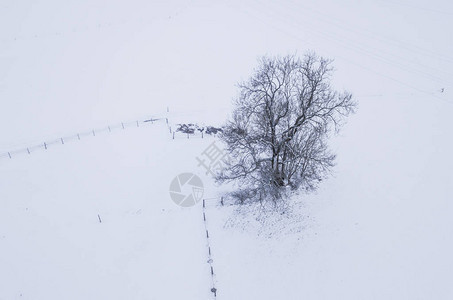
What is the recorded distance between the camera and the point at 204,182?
990 inches

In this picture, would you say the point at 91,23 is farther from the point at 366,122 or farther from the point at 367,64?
the point at 366,122

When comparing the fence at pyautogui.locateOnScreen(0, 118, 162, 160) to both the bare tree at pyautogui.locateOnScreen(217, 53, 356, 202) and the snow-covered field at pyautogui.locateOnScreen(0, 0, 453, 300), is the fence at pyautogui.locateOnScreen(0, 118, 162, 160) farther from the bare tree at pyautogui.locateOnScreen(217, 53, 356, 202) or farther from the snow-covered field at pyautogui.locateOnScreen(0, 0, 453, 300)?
the bare tree at pyautogui.locateOnScreen(217, 53, 356, 202)

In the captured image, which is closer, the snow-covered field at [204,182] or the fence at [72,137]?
the snow-covered field at [204,182]

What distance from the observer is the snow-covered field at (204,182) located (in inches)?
731

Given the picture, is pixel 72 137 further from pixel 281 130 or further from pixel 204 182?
pixel 281 130

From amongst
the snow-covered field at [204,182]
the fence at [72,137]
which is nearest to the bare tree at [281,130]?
the snow-covered field at [204,182]

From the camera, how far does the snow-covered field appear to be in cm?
1856

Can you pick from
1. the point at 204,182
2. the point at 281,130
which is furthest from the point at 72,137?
the point at 281,130

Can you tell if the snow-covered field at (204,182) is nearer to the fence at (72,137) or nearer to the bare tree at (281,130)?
the fence at (72,137)

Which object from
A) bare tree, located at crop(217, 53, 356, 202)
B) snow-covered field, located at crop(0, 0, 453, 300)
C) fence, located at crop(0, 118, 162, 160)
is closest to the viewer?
snow-covered field, located at crop(0, 0, 453, 300)

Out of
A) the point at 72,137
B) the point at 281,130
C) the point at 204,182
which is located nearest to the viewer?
the point at 281,130

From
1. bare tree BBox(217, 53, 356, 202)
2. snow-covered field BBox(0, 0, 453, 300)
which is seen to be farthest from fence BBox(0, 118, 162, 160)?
bare tree BBox(217, 53, 356, 202)

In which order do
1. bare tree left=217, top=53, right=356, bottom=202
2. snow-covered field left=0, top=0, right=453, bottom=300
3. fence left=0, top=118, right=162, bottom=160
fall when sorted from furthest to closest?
fence left=0, top=118, right=162, bottom=160 < bare tree left=217, top=53, right=356, bottom=202 < snow-covered field left=0, top=0, right=453, bottom=300

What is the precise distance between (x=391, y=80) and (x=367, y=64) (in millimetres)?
5321
